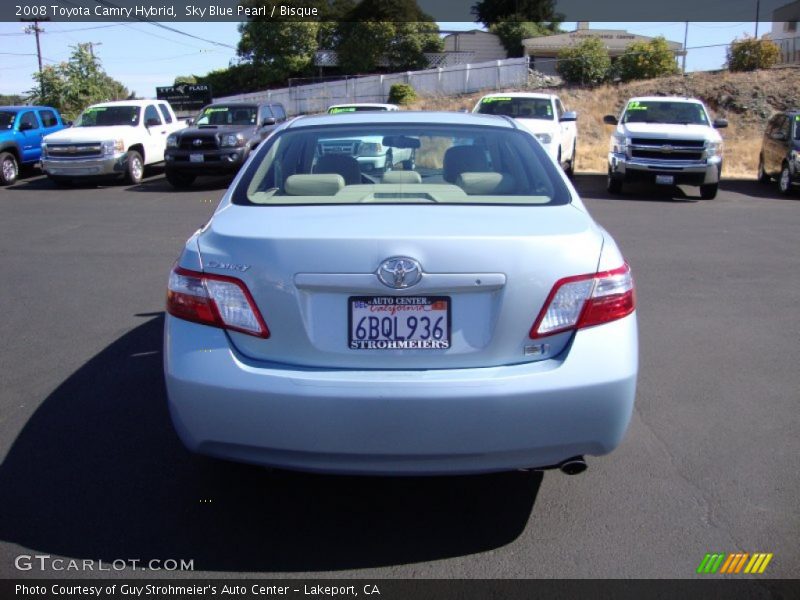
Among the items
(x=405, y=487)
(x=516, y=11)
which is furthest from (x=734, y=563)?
(x=516, y=11)

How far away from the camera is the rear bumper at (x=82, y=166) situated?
59.2 ft

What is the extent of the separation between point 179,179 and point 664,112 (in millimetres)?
10662

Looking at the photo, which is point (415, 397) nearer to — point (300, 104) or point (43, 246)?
point (43, 246)

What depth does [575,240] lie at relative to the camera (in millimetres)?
3254

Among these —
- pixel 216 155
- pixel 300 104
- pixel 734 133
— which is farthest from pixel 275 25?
pixel 216 155

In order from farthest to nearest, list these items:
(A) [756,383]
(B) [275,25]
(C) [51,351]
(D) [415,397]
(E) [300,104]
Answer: (B) [275,25], (E) [300,104], (C) [51,351], (A) [756,383], (D) [415,397]

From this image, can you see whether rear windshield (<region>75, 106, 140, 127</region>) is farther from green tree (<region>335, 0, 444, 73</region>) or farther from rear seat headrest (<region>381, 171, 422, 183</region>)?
green tree (<region>335, 0, 444, 73</region>)

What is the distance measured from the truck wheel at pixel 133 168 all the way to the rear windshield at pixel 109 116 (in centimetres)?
91

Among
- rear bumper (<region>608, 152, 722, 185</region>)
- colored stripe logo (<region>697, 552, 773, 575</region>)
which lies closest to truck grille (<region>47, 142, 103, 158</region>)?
rear bumper (<region>608, 152, 722, 185</region>)

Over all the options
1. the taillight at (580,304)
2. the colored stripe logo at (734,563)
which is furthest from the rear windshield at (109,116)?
the colored stripe logo at (734,563)

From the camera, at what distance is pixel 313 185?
4176 mm

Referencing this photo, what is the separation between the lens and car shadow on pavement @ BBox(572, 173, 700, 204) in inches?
645

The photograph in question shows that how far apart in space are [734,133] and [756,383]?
28.4 m

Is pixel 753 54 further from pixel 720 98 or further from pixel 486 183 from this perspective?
pixel 486 183
